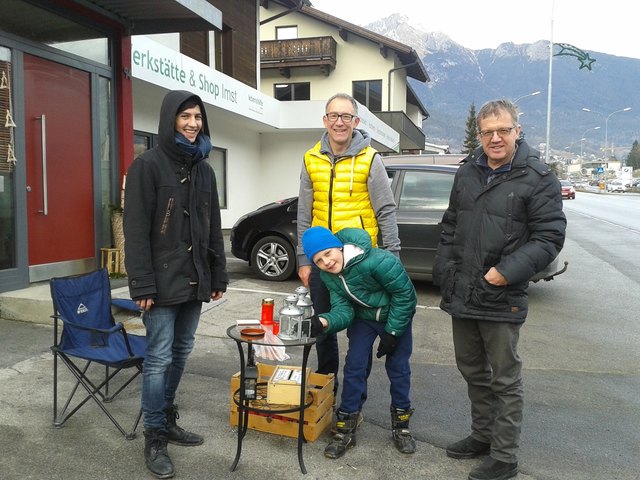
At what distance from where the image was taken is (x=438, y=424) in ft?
12.3

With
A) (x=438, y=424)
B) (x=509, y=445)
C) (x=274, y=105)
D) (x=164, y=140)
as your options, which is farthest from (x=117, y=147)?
(x=274, y=105)

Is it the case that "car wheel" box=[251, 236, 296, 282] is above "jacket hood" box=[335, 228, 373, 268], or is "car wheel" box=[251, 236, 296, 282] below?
below

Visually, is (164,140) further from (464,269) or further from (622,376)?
(622,376)

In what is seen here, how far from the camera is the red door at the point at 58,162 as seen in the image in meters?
6.23

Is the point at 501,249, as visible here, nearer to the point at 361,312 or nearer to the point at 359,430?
the point at 361,312

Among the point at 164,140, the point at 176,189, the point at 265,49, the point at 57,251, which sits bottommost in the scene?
the point at 57,251

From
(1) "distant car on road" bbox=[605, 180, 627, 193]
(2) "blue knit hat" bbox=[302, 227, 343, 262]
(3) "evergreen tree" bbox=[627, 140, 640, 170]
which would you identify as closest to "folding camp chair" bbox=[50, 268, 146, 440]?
(2) "blue knit hat" bbox=[302, 227, 343, 262]

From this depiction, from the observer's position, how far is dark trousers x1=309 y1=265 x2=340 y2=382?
3.69 metres

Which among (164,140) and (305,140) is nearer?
(164,140)

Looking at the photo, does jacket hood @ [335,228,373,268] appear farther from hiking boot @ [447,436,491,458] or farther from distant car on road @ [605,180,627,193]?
distant car on road @ [605,180,627,193]

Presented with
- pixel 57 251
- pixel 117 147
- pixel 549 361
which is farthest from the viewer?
pixel 117 147

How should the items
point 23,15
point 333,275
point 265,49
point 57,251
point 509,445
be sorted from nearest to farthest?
point 509,445 < point 333,275 < point 23,15 < point 57,251 < point 265,49

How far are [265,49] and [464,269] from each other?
24.9m

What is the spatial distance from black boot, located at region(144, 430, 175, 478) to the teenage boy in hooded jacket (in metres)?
0.87
